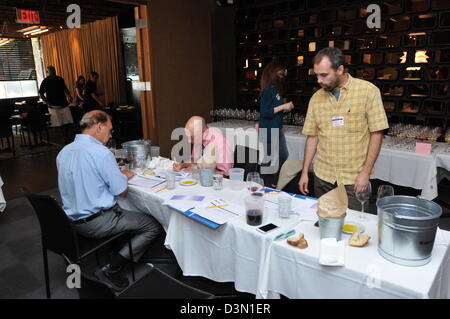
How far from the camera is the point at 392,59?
4.44m

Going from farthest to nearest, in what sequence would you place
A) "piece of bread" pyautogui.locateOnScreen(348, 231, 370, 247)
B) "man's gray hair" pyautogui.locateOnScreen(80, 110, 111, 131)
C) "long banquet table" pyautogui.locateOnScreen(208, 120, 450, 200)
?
"long banquet table" pyautogui.locateOnScreen(208, 120, 450, 200)
"man's gray hair" pyautogui.locateOnScreen(80, 110, 111, 131)
"piece of bread" pyautogui.locateOnScreen(348, 231, 370, 247)

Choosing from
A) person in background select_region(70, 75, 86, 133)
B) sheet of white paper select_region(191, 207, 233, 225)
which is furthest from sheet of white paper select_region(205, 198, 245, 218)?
person in background select_region(70, 75, 86, 133)

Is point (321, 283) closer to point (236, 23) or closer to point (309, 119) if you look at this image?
point (309, 119)

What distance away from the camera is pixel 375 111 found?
6.80 ft

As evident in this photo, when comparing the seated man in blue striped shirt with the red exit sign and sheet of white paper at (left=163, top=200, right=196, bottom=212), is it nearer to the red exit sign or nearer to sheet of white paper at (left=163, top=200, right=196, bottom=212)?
sheet of white paper at (left=163, top=200, right=196, bottom=212)

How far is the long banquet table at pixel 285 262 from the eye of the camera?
51.7 inches

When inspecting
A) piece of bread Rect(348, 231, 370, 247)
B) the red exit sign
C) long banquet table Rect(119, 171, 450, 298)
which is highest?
the red exit sign

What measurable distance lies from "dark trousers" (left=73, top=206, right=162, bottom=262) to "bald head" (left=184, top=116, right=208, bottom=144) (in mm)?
722

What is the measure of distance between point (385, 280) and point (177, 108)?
4.75m

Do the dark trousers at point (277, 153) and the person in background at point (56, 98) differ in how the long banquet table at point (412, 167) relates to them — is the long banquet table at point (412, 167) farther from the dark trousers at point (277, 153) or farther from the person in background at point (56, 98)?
the person in background at point (56, 98)

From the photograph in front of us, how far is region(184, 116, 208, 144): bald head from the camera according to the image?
2758mm

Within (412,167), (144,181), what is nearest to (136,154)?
(144,181)

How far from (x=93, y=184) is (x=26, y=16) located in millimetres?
5570
